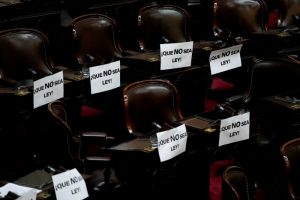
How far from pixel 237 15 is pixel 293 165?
9.20ft

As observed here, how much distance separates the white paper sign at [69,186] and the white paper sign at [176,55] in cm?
186

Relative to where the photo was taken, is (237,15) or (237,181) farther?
(237,15)

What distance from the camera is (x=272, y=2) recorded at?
8.01 meters

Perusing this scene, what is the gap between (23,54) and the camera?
529 centimetres

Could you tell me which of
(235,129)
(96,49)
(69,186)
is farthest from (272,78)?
(69,186)

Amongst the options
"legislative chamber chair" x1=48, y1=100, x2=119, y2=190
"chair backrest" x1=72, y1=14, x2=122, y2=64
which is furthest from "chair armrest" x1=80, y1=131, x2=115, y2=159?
"chair backrest" x1=72, y1=14, x2=122, y2=64

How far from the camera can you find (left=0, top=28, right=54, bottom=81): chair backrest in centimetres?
520

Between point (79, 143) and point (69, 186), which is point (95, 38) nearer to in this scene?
point (79, 143)

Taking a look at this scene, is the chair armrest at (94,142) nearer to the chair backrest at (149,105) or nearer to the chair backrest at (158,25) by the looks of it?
the chair backrest at (149,105)

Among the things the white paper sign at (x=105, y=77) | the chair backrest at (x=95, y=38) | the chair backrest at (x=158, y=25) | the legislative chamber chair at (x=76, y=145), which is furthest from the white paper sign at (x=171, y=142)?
the chair backrest at (x=158, y=25)

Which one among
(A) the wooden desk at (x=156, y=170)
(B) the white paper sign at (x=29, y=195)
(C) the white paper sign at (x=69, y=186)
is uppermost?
(B) the white paper sign at (x=29, y=195)

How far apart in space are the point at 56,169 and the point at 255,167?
1.69m

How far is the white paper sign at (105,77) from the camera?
4.81m

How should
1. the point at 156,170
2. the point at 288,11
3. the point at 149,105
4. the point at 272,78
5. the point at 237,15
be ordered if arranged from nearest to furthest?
the point at 156,170 → the point at 149,105 → the point at 272,78 → the point at 237,15 → the point at 288,11
